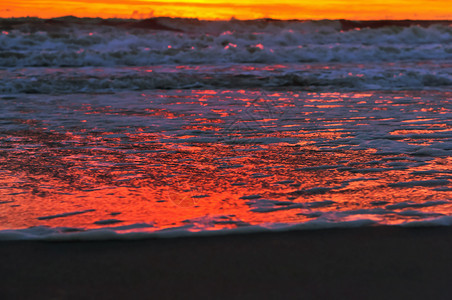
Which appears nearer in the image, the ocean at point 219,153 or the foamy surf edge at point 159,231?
the foamy surf edge at point 159,231

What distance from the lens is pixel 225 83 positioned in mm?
8766

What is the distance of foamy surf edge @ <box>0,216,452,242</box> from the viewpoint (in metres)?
1.99

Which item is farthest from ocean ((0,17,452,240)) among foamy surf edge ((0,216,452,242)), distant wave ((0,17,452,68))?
distant wave ((0,17,452,68))

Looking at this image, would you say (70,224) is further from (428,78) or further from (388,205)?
(428,78)

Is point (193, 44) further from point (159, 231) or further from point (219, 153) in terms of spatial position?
point (159, 231)

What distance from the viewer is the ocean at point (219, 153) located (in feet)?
7.30

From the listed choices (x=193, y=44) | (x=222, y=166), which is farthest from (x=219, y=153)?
(x=193, y=44)

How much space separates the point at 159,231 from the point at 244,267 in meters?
0.44

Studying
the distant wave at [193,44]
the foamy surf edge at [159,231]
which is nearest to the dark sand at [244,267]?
the foamy surf edge at [159,231]

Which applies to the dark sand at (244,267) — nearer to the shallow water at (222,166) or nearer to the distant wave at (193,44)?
the shallow water at (222,166)

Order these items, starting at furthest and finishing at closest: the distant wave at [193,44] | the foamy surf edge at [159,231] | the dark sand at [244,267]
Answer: the distant wave at [193,44] < the foamy surf edge at [159,231] < the dark sand at [244,267]

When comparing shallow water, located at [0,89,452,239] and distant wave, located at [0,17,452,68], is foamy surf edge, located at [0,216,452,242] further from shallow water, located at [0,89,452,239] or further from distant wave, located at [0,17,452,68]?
distant wave, located at [0,17,452,68]

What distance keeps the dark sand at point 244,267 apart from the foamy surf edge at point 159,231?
0.03m

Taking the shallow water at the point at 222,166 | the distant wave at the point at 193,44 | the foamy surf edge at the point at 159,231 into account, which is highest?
the distant wave at the point at 193,44
